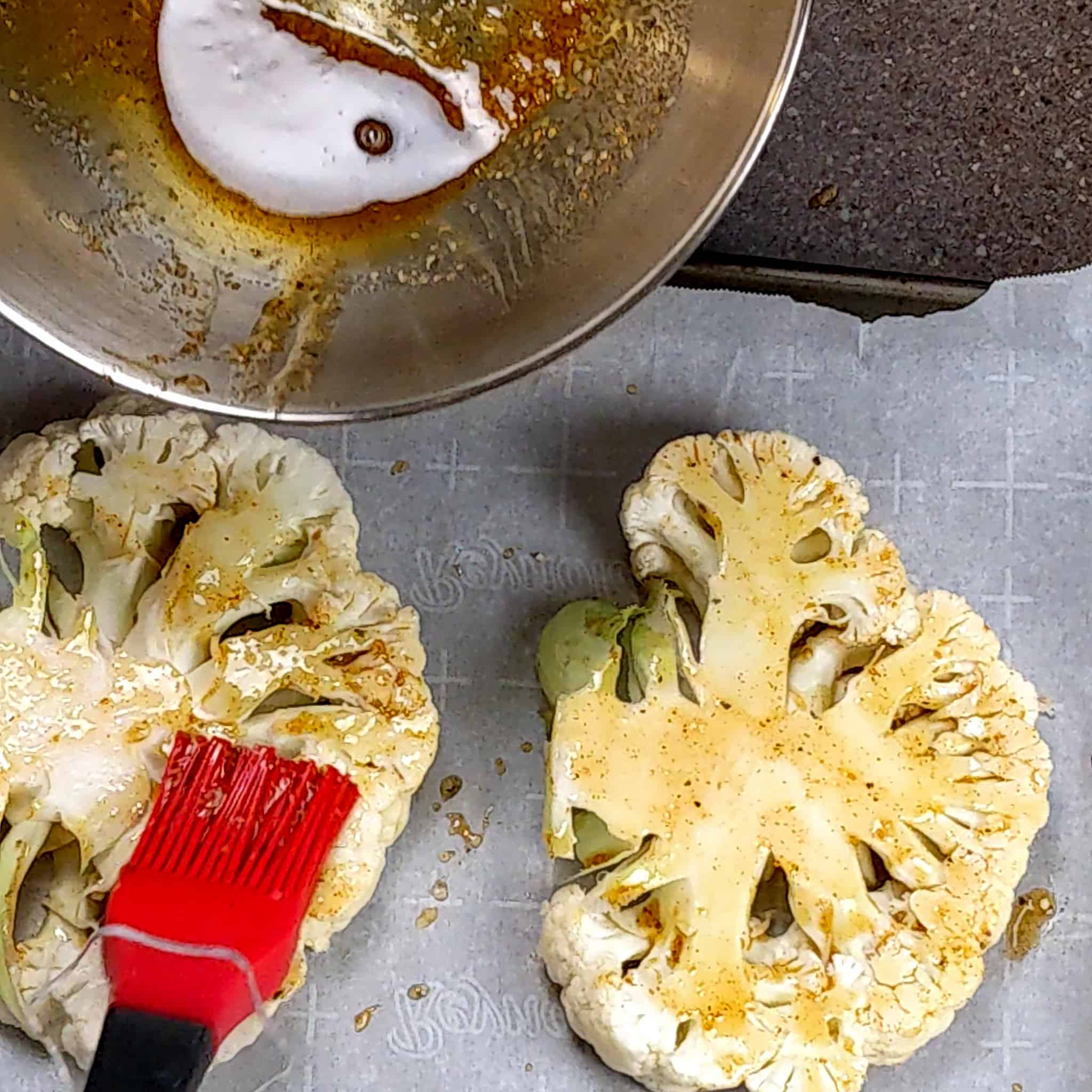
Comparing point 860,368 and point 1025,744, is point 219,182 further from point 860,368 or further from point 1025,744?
point 1025,744

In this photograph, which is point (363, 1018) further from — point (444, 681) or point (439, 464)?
point (439, 464)

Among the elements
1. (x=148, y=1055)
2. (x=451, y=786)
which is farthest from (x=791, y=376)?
(x=148, y=1055)

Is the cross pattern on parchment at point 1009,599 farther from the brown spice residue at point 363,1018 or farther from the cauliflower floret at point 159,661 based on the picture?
the brown spice residue at point 363,1018

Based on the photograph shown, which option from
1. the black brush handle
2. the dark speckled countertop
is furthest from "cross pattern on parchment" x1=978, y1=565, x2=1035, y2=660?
the black brush handle

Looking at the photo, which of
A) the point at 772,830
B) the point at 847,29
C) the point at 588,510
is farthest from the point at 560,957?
the point at 847,29

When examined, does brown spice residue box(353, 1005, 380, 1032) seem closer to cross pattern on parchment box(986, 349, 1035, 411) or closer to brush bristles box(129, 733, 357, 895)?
brush bristles box(129, 733, 357, 895)

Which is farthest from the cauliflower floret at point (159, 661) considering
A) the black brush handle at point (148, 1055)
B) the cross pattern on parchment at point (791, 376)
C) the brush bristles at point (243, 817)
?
the cross pattern on parchment at point (791, 376)
